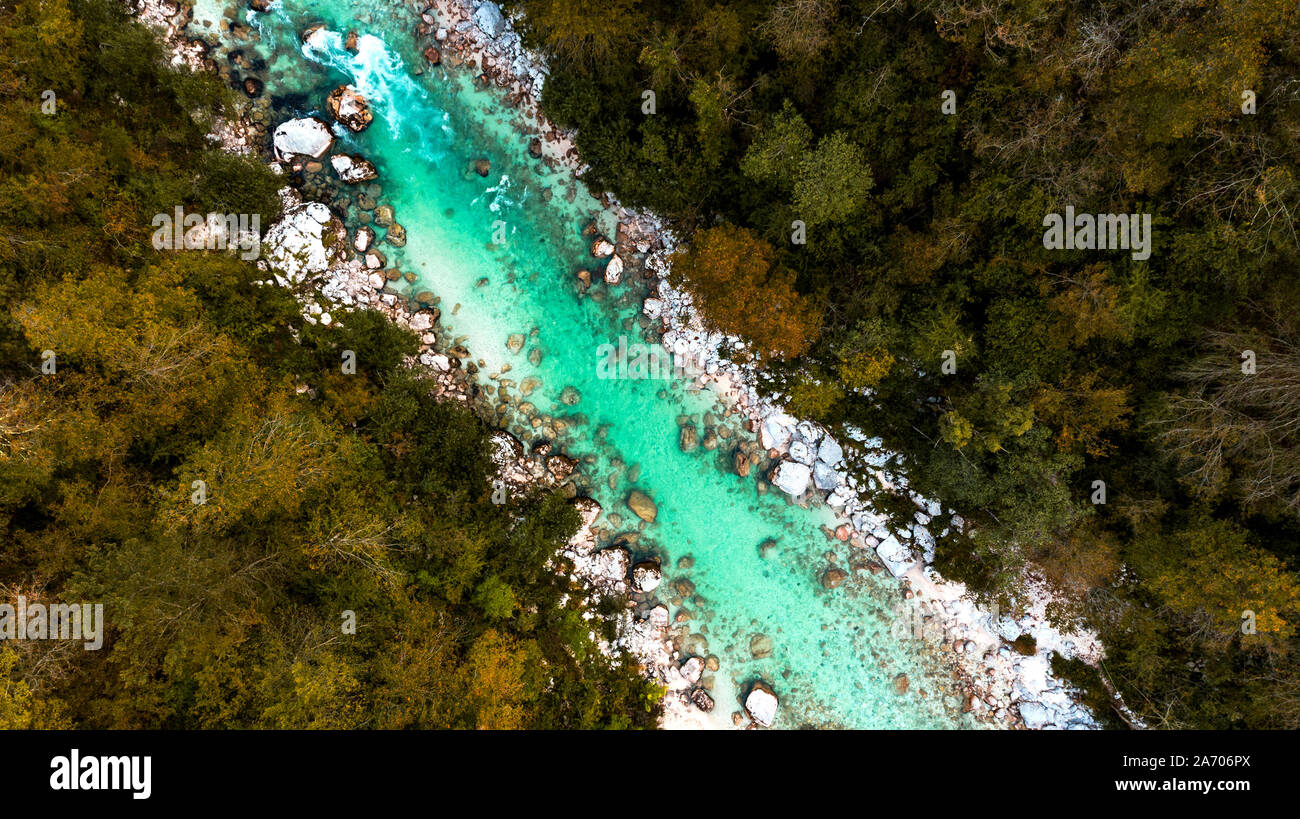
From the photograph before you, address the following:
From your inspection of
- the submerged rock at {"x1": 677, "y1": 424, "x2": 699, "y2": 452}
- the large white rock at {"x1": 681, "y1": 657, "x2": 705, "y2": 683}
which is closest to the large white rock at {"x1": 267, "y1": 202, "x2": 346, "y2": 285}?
the submerged rock at {"x1": 677, "y1": 424, "x2": 699, "y2": 452}

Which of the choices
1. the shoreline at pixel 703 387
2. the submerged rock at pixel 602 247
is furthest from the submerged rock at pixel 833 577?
the submerged rock at pixel 602 247

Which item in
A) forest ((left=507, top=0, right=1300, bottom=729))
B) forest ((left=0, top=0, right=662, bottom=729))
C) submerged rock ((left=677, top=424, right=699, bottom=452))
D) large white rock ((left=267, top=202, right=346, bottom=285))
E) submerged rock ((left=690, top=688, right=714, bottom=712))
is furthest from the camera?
submerged rock ((left=677, top=424, right=699, bottom=452))

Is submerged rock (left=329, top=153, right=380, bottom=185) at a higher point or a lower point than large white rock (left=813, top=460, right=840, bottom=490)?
higher

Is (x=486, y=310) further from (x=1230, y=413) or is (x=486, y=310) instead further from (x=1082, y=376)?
(x=1230, y=413)

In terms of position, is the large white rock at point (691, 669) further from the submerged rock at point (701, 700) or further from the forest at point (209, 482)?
the forest at point (209, 482)

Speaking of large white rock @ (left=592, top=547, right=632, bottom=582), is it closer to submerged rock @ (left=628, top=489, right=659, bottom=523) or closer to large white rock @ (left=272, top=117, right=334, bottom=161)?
submerged rock @ (left=628, top=489, right=659, bottom=523)

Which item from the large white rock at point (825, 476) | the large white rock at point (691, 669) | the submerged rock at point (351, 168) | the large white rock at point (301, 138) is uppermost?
the large white rock at point (301, 138)

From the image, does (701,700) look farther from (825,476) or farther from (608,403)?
(608,403)
